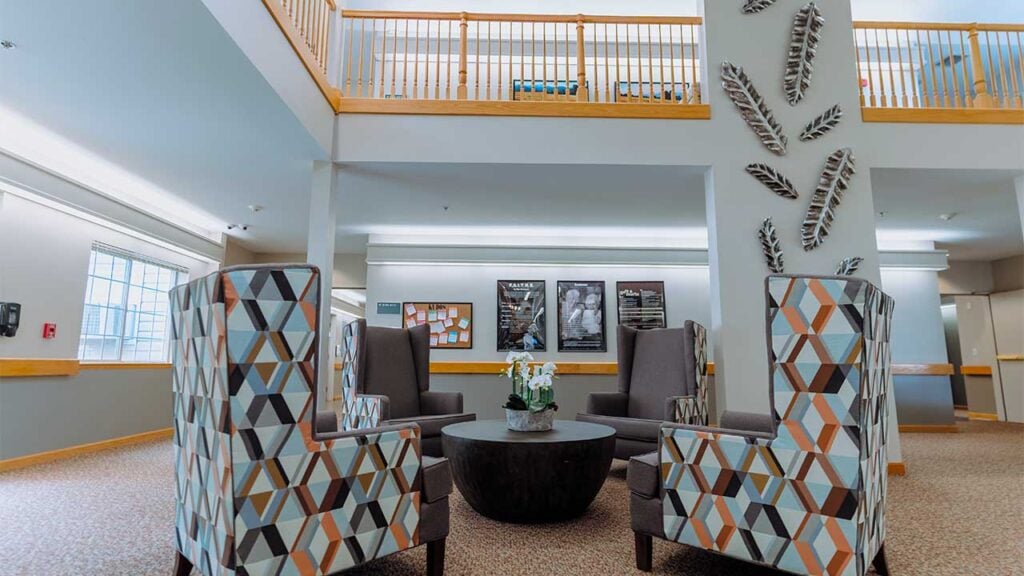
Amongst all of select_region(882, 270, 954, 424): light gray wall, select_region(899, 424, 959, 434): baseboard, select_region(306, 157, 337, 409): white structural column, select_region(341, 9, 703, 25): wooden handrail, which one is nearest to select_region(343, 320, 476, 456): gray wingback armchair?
select_region(306, 157, 337, 409): white structural column

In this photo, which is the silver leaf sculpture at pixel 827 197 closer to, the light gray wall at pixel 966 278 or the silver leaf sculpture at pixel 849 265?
the silver leaf sculpture at pixel 849 265

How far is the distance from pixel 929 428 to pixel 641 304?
438 centimetres

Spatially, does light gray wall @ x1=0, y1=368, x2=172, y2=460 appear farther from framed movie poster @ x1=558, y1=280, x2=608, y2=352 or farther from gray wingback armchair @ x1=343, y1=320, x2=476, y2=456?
framed movie poster @ x1=558, y1=280, x2=608, y2=352

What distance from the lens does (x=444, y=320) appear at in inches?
279

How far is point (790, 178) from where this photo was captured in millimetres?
4617

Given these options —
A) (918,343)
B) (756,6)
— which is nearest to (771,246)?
(756,6)

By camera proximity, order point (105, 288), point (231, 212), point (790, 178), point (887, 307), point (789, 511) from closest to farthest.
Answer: point (789, 511)
point (887, 307)
point (790, 178)
point (105, 288)
point (231, 212)

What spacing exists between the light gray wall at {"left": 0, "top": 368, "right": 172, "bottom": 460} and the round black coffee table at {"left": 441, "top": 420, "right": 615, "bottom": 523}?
427 cm

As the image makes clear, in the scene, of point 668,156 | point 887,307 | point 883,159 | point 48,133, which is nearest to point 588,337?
point 668,156

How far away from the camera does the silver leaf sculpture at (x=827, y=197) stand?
4516mm

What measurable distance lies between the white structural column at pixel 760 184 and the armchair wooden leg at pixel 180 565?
3875mm

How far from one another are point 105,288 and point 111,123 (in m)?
2.50

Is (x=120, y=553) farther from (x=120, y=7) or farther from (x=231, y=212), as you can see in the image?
(x=231, y=212)

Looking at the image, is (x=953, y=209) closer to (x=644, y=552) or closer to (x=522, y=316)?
(x=522, y=316)
